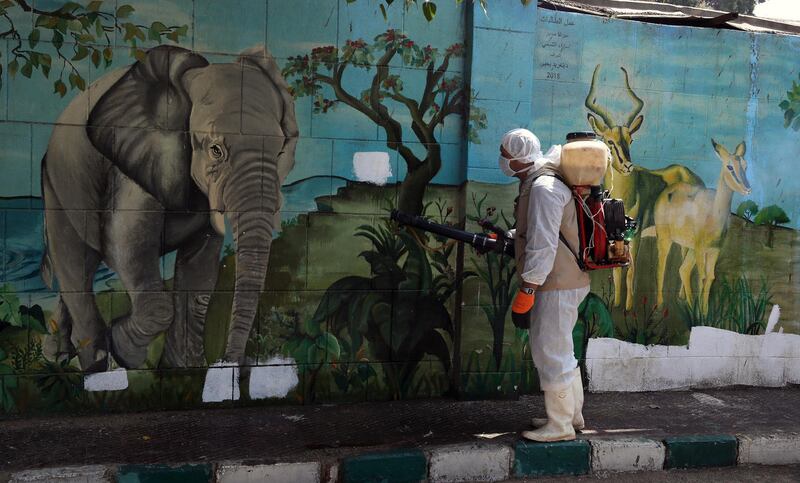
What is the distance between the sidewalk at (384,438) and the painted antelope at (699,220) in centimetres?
106

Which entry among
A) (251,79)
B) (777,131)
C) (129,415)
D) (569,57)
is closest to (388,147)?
(251,79)

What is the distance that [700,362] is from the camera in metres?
6.28

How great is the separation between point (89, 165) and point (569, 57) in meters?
3.52

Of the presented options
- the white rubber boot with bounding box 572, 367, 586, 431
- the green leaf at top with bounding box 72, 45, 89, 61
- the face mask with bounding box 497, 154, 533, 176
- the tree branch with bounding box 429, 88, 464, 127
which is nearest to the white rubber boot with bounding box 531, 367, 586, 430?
the white rubber boot with bounding box 572, 367, 586, 431

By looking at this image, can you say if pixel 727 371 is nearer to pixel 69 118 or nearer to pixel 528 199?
pixel 528 199

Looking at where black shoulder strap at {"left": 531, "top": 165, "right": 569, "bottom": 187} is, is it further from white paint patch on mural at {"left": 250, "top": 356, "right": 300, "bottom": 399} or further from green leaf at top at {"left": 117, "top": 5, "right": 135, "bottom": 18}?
green leaf at top at {"left": 117, "top": 5, "right": 135, "bottom": 18}

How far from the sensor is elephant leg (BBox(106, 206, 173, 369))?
16.6 ft

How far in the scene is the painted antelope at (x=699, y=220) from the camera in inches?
243

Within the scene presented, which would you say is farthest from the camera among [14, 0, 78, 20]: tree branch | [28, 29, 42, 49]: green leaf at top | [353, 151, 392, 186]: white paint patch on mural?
[353, 151, 392, 186]: white paint patch on mural

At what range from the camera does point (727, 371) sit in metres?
6.34

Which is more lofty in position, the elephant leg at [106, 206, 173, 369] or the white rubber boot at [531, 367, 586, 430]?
the elephant leg at [106, 206, 173, 369]

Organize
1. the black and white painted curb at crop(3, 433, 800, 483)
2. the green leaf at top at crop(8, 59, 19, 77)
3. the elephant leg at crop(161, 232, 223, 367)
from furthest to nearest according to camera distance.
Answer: the elephant leg at crop(161, 232, 223, 367) < the green leaf at top at crop(8, 59, 19, 77) < the black and white painted curb at crop(3, 433, 800, 483)

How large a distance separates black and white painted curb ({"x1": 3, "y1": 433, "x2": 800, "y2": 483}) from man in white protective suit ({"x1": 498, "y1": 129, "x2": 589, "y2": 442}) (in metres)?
0.17

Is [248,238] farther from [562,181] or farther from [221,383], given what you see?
[562,181]
